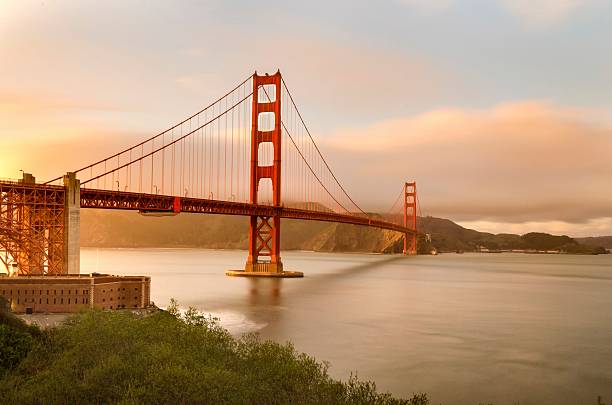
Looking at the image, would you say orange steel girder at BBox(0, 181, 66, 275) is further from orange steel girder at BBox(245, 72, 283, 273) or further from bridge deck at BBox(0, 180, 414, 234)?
orange steel girder at BBox(245, 72, 283, 273)

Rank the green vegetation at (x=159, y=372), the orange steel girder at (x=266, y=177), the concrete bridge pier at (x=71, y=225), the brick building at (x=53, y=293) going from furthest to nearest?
the orange steel girder at (x=266, y=177) < the concrete bridge pier at (x=71, y=225) < the brick building at (x=53, y=293) < the green vegetation at (x=159, y=372)

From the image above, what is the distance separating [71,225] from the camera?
1575 inches

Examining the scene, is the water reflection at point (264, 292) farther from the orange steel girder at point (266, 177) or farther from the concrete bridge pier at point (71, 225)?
the concrete bridge pier at point (71, 225)

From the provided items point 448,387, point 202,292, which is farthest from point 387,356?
point 202,292

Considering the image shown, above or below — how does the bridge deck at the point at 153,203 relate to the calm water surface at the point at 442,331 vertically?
above

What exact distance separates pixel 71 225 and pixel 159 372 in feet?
80.2

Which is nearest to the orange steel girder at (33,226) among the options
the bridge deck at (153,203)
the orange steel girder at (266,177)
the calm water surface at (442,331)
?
the bridge deck at (153,203)

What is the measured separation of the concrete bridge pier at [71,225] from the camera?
39688 mm

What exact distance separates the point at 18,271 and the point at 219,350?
23.2 meters

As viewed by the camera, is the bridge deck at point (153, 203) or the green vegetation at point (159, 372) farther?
the bridge deck at point (153, 203)

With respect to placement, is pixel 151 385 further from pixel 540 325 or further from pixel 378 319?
pixel 540 325

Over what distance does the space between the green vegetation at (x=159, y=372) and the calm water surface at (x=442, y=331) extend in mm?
3765

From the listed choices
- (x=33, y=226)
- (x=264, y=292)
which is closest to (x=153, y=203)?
(x=264, y=292)

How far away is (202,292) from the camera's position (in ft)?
182
